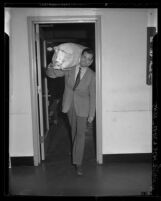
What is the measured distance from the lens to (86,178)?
174 cm

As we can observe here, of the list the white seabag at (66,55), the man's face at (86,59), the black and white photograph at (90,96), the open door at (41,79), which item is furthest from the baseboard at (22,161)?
the man's face at (86,59)

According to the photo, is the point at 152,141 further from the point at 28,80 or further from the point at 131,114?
the point at 28,80

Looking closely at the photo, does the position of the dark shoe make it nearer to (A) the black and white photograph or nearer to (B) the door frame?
(A) the black and white photograph

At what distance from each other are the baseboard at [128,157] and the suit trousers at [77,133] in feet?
0.81

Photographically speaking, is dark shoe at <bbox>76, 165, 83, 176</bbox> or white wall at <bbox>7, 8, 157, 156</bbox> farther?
dark shoe at <bbox>76, 165, 83, 176</bbox>

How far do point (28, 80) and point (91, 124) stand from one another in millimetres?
675

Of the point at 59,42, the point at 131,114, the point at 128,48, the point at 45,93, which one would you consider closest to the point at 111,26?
the point at 128,48

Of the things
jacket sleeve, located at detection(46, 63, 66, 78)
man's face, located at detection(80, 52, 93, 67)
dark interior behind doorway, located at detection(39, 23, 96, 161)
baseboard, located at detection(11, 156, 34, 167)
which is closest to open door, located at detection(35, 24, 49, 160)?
Result: dark interior behind doorway, located at detection(39, 23, 96, 161)

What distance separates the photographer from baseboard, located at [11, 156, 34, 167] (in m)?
1.65

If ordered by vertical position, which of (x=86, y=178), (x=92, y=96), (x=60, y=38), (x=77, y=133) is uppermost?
(x=60, y=38)

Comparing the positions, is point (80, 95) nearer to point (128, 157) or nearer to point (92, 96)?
point (92, 96)

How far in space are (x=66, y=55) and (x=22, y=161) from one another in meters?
0.92

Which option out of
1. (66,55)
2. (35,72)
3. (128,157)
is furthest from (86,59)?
(128,157)

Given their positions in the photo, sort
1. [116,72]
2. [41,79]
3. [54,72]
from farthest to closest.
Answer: [41,79], [54,72], [116,72]
